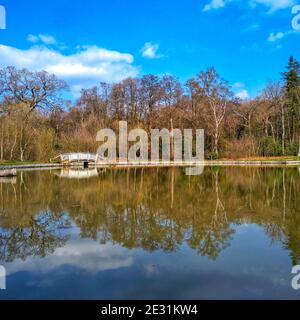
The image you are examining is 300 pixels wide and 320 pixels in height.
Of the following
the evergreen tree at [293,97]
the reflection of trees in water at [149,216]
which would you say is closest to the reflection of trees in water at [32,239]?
the reflection of trees in water at [149,216]

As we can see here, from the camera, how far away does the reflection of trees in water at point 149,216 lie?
634cm

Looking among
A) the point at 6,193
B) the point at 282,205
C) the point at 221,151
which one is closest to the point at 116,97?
the point at 221,151

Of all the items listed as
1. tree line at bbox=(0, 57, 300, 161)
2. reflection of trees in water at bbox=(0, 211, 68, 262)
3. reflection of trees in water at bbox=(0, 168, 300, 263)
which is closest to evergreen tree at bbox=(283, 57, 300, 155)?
tree line at bbox=(0, 57, 300, 161)

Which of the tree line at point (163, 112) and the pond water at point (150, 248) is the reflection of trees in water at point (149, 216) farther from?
the tree line at point (163, 112)

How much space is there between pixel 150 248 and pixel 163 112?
35843 mm

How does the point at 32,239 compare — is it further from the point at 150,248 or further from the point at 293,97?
the point at 293,97

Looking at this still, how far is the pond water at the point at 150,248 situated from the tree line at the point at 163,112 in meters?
23.5

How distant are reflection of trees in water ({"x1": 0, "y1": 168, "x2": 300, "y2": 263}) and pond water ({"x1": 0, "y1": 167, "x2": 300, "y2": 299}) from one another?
0.02m

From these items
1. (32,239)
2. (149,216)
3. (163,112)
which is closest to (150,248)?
(32,239)

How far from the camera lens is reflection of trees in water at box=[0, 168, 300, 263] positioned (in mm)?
6340

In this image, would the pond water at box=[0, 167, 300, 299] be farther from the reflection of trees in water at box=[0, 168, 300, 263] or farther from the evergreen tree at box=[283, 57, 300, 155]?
the evergreen tree at box=[283, 57, 300, 155]

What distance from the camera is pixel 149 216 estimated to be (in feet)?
27.8
